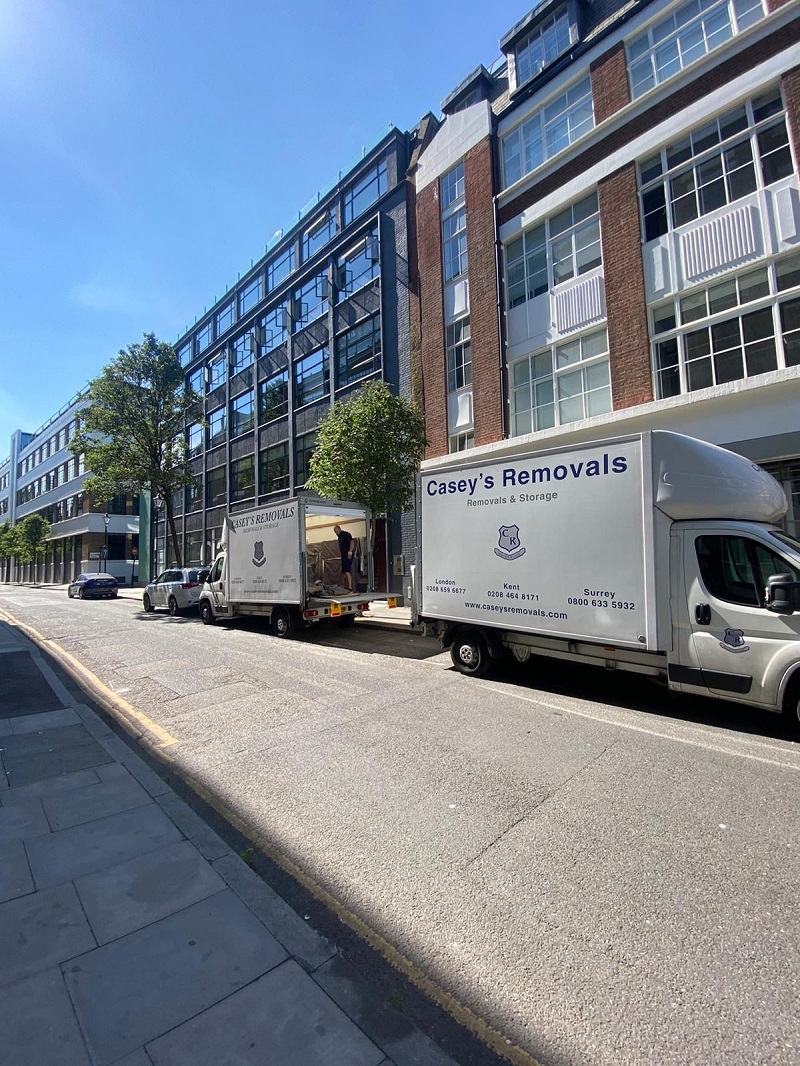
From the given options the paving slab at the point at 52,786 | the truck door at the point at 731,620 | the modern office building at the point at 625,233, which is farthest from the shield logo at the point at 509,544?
the modern office building at the point at 625,233

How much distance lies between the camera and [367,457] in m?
15.3

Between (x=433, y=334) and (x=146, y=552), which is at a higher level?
(x=433, y=334)

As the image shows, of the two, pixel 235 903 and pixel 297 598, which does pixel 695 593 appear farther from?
pixel 297 598

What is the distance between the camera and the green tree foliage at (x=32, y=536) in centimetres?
5962

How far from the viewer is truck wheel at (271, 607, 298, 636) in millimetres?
12516

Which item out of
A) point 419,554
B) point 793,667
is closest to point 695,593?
point 793,667

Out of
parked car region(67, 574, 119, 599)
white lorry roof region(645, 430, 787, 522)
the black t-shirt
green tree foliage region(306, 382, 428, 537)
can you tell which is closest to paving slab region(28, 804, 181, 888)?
white lorry roof region(645, 430, 787, 522)

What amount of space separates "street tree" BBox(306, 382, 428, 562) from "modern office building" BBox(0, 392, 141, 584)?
107ft

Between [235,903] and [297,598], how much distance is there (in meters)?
9.35

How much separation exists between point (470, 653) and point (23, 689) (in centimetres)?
681

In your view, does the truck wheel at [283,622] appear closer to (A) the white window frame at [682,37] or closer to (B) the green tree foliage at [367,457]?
(B) the green tree foliage at [367,457]

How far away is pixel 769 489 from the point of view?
633 centimetres

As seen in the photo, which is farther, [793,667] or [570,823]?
[793,667]

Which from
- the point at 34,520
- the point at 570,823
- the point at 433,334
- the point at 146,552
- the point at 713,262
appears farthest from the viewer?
the point at 34,520
